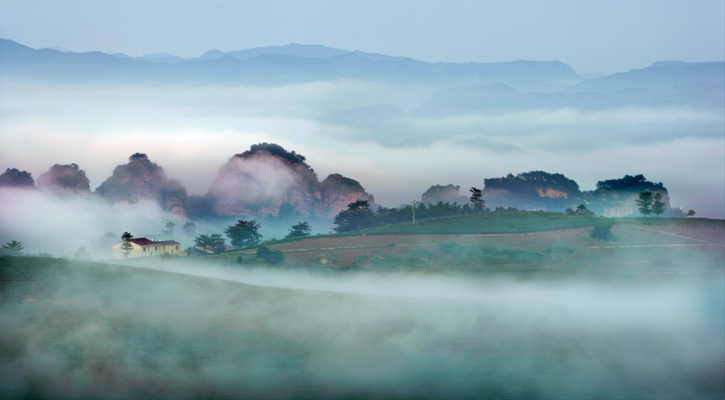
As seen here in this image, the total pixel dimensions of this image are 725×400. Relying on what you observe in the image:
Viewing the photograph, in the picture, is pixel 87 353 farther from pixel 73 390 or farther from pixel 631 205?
pixel 631 205

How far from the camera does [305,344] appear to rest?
29859 mm

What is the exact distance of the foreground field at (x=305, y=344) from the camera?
25.4m

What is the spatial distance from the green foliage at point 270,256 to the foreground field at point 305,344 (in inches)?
1707

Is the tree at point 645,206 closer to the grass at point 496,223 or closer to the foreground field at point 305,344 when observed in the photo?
the grass at point 496,223

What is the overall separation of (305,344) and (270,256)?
54453 mm

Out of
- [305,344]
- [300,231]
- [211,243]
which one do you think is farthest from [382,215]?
[305,344]

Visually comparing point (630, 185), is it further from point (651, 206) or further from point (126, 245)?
point (126, 245)

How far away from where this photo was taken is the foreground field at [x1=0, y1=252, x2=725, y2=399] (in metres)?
25.4

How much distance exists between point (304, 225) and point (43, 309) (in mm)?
97837

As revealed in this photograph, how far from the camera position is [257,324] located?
31.1m

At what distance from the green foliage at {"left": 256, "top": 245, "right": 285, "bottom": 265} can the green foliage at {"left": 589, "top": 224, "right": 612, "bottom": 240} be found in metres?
43.3

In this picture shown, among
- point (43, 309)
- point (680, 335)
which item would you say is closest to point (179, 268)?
point (43, 309)

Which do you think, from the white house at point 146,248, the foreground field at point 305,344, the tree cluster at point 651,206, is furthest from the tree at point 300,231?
the foreground field at point 305,344

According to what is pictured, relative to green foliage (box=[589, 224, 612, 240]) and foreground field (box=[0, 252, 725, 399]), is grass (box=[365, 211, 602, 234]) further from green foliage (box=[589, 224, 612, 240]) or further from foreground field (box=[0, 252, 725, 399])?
foreground field (box=[0, 252, 725, 399])
